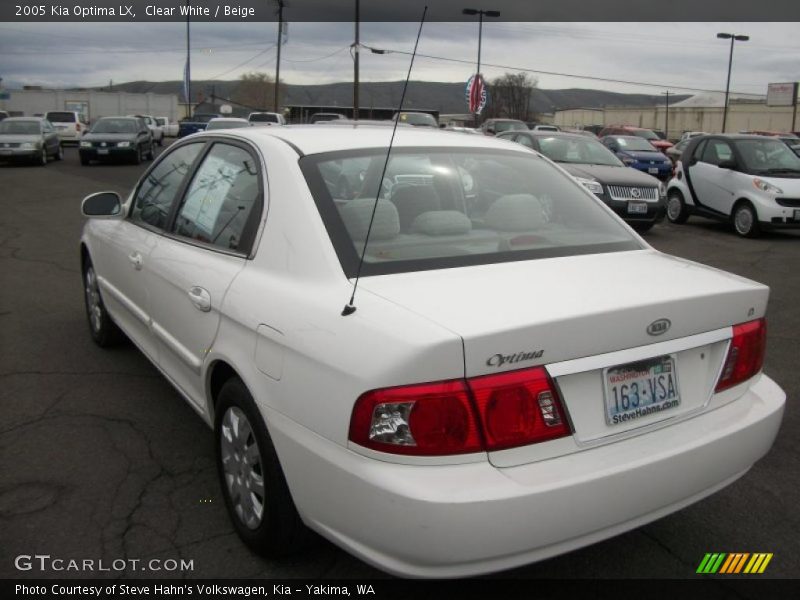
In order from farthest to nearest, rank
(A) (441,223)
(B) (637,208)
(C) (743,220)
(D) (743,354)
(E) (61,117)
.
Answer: (E) (61,117) → (C) (743,220) → (B) (637,208) → (A) (441,223) → (D) (743,354)

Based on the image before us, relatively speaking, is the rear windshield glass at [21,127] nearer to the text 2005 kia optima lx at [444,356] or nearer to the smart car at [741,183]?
the smart car at [741,183]

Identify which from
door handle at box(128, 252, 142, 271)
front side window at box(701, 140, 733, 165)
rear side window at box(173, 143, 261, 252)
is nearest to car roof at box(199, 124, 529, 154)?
rear side window at box(173, 143, 261, 252)

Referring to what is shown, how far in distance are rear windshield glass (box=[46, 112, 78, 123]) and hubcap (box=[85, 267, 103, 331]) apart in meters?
35.7

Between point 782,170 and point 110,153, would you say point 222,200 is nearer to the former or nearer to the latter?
point 782,170

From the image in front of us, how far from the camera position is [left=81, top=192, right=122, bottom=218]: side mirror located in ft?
14.5

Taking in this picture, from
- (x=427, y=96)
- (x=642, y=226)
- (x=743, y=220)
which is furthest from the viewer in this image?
(x=427, y=96)

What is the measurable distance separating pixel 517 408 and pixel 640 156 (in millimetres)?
20323

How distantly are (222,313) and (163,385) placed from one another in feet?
6.51

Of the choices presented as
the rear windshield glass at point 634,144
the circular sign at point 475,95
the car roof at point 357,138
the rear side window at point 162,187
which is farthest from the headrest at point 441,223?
the circular sign at point 475,95

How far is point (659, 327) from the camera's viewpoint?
7.58 feet

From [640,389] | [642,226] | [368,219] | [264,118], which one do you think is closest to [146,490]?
[368,219]

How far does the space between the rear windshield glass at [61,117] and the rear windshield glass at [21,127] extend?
46.7 ft

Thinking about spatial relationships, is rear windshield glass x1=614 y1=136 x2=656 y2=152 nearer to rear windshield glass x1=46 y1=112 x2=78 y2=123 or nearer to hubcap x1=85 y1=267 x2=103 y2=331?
hubcap x1=85 y1=267 x2=103 y2=331

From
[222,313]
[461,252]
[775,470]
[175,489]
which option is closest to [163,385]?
[175,489]
